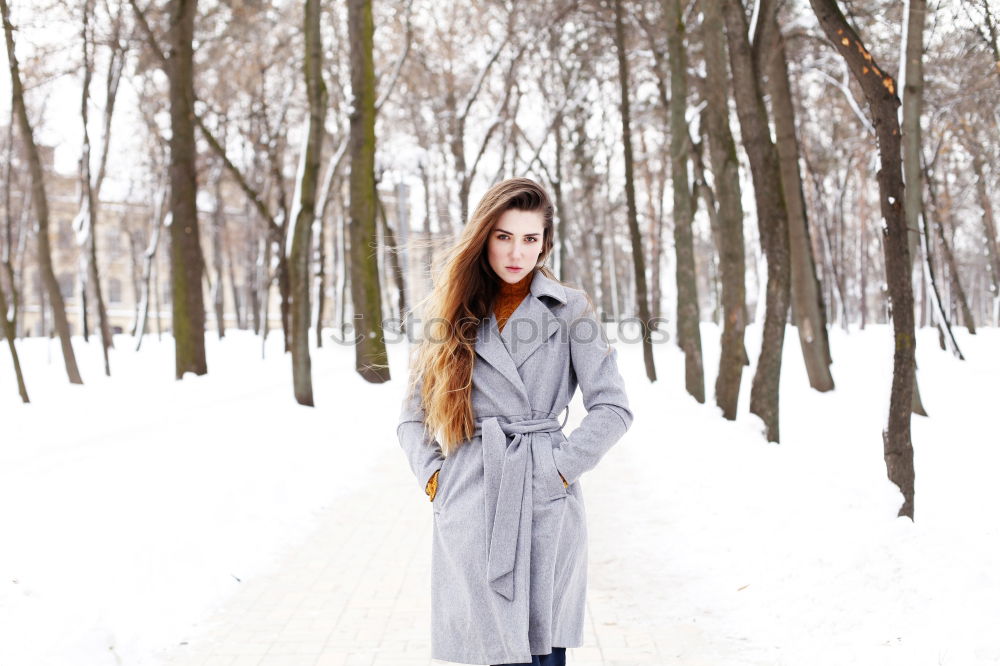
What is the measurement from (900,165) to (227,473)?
586 centimetres

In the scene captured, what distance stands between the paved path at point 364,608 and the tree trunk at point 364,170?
782cm

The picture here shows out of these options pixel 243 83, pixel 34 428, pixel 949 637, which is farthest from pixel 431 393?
pixel 243 83

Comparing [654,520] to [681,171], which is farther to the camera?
[681,171]

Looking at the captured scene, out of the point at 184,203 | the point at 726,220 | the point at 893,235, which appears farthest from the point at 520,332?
the point at 184,203

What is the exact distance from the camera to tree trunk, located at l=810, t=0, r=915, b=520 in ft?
17.6

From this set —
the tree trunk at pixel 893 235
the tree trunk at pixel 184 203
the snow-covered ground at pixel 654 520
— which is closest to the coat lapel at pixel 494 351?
the snow-covered ground at pixel 654 520

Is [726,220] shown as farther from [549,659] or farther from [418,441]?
[549,659]

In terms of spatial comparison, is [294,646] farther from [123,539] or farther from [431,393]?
[431,393]

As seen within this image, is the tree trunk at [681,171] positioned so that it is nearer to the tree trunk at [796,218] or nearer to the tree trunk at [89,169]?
the tree trunk at [796,218]

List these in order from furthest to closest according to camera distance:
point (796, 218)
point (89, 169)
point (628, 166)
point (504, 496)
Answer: point (89, 169) < point (628, 166) < point (796, 218) < point (504, 496)

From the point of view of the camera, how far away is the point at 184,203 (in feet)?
46.9

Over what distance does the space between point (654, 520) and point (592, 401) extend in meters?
4.28

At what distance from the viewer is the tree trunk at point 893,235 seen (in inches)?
211

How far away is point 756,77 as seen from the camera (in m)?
9.16
